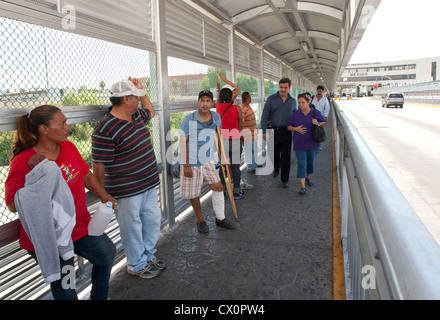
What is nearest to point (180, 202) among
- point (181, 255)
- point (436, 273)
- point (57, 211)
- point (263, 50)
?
point (181, 255)

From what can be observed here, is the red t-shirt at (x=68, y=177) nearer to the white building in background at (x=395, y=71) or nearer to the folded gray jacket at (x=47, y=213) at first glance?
the folded gray jacket at (x=47, y=213)

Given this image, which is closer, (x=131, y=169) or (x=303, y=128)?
(x=131, y=169)

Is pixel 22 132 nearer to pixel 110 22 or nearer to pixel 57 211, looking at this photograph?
pixel 57 211

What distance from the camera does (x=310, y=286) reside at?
3127 mm

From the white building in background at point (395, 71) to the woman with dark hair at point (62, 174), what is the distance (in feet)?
402

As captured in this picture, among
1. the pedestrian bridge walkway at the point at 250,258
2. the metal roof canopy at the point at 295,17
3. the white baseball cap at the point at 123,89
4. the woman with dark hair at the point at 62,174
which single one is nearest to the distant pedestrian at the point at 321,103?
the metal roof canopy at the point at 295,17

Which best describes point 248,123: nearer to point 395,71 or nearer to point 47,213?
point 47,213

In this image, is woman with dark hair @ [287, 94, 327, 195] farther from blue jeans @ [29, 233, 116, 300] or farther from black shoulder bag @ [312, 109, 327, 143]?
blue jeans @ [29, 233, 116, 300]

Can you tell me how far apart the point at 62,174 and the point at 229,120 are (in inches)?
138

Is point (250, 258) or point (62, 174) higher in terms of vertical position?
point (62, 174)

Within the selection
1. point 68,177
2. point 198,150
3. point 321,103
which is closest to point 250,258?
point 198,150

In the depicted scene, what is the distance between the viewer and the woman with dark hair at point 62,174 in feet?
6.70

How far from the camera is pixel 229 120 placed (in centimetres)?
546

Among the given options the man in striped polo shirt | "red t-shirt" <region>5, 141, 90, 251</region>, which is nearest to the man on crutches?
the man in striped polo shirt
